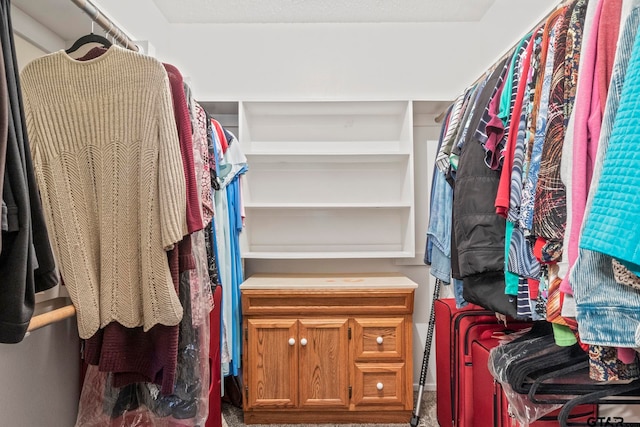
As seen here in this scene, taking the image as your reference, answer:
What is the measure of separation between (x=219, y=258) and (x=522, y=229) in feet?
4.47

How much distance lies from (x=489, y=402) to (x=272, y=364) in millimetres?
1157

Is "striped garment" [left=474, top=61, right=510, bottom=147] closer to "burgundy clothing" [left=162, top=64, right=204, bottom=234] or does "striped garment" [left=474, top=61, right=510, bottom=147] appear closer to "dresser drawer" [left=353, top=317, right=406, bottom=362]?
"burgundy clothing" [left=162, top=64, right=204, bottom=234]

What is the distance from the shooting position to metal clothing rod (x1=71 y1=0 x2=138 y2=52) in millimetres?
1172

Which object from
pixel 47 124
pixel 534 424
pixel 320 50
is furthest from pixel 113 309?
pixel 320 50

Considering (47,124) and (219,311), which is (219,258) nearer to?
(219,311)

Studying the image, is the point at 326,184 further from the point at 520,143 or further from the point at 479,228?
the point at 520,143

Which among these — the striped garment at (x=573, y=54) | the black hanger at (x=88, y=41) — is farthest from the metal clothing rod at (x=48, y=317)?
the striped garment at (x=573, y=54)

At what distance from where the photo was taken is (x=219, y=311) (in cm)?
198

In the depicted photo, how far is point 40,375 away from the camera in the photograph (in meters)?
1.23

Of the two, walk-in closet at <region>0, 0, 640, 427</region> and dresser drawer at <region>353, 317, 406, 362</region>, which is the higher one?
walk-in closet at <region>0, 0, 640, 427</region>

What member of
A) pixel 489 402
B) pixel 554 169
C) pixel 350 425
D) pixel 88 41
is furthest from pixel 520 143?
pixel 350 425

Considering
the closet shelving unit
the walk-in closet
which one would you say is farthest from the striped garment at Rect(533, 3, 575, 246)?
the closet shelving unit

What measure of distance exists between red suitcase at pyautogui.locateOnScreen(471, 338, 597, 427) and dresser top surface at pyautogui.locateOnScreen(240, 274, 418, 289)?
26.6 inches

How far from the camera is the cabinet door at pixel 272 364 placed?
2402 millimetres
